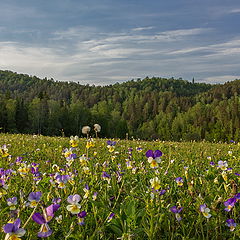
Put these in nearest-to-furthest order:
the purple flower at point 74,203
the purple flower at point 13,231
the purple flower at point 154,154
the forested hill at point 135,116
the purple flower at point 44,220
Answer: the purple flower at point 13,231 → the purple flower at point 44,220 → the purple flower at point 74,203 → the purple flower at point 154,154 → the forested hill at point 135,116

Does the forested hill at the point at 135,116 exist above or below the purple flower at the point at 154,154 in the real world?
below

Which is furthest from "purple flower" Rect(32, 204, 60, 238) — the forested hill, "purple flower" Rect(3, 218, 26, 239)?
Answer: the forested hill

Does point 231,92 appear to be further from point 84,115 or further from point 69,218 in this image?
point 69,218

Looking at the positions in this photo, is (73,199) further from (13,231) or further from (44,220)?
(13,231)

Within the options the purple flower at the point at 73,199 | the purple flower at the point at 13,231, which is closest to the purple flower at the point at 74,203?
the purple flower at the point at 73,199

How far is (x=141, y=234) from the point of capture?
206 centimetres

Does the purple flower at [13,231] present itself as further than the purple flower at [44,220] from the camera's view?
No

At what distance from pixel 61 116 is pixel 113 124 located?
86.0 feet

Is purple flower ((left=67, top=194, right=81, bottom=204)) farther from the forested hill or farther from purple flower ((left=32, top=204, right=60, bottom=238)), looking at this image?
the forested hill

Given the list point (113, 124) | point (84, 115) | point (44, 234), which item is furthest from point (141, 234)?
point (113, 124)

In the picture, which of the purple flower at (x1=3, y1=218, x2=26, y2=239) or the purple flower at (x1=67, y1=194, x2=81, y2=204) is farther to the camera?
the purple flower at (x1=67, y1=194, x2=81, y2=204)

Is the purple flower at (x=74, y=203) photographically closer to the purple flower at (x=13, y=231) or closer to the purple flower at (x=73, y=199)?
the purple flower at (x=73, y=199)

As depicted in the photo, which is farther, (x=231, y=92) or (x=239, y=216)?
(x=231, y=92)

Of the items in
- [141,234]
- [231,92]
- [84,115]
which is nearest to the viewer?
[141,234]
